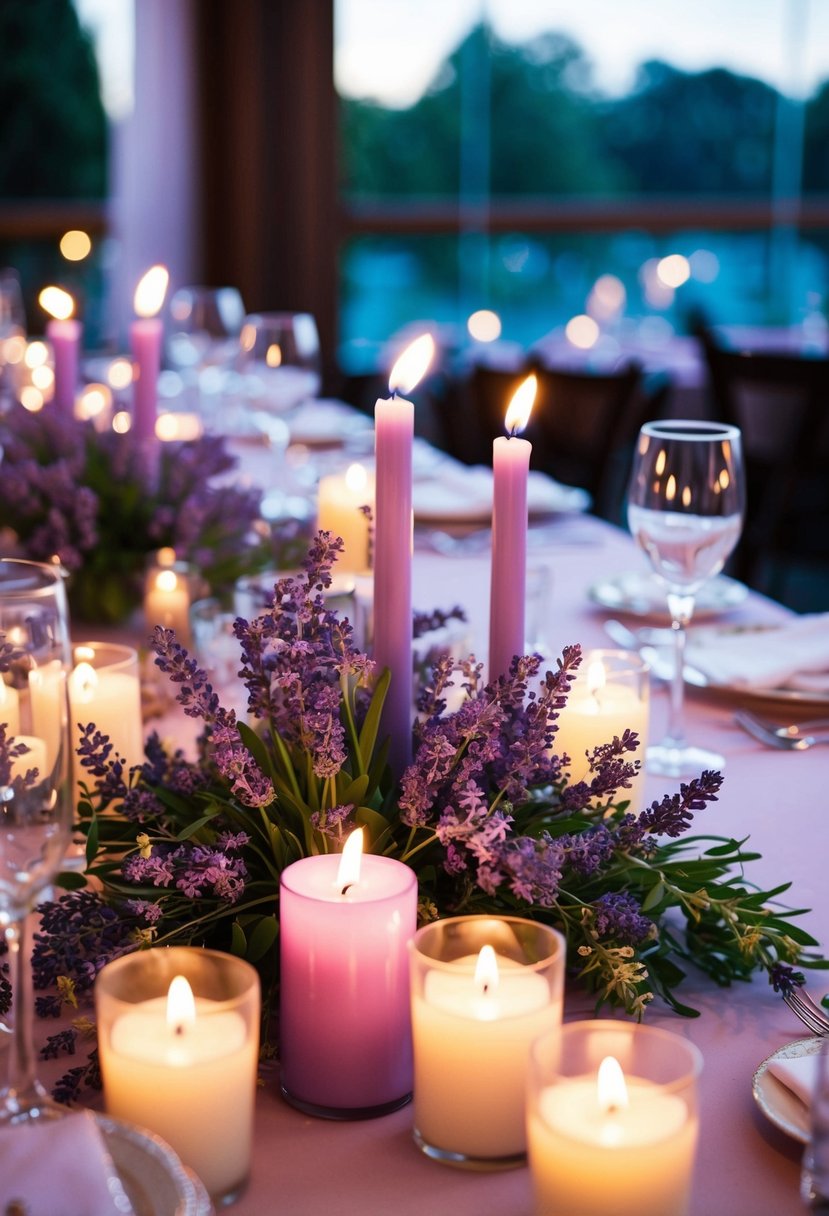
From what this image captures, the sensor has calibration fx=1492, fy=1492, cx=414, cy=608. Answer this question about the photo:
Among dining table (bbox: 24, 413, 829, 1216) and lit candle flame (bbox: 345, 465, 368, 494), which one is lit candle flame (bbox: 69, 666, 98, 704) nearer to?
dining table (bbox: 24, 413, 829, 1216)

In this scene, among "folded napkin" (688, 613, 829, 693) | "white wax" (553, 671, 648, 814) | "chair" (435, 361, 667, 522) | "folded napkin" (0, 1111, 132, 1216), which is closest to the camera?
"folded napkin" (0, 1111, 132, 1216)

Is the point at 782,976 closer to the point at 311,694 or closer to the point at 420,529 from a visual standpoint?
the point at 311,694

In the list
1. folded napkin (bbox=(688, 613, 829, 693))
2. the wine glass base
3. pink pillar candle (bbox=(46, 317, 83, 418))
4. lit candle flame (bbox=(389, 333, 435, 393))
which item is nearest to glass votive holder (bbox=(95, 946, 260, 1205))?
lit candle flame (bbox=(389, 333, 435, 393))

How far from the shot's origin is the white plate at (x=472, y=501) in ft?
7.36

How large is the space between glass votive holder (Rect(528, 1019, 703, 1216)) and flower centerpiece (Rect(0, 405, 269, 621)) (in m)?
1.11

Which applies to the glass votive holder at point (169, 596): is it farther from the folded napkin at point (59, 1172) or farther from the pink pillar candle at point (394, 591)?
the folded napkin at point (59, 1172)

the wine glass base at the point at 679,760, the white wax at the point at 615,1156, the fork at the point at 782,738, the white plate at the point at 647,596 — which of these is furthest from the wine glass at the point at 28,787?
the white plate at the point at 647,596

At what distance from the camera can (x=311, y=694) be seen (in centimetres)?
84

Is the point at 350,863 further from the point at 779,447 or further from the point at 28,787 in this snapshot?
the point at 779,447

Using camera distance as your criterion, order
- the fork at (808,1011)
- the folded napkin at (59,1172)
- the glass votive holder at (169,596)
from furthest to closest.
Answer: the glass votive holder at (169,596)
the fork at (808,1011)
the folded napkin at (59,1172)

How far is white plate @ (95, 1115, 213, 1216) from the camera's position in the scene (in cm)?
64

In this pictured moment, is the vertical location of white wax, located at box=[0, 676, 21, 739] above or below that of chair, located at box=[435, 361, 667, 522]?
above

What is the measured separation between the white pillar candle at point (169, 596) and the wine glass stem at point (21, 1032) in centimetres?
91

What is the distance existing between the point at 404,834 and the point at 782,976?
23 cm
